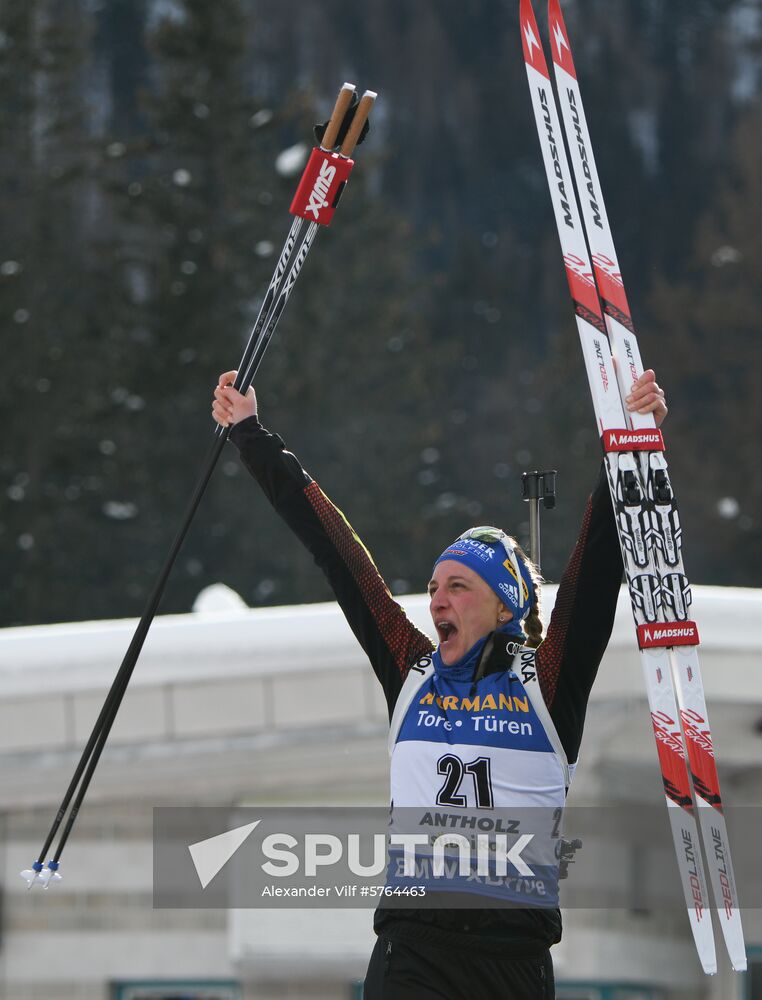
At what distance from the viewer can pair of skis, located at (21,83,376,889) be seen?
340 cm

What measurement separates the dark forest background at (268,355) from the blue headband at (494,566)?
57.1 feet

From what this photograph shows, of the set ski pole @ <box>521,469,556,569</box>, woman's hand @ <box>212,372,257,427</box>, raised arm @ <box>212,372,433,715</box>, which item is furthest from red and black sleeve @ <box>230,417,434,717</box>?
ski pole @ <box>521,469,556,569</box>

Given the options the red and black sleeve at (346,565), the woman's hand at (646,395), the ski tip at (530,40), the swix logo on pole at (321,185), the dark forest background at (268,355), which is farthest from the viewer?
the dark forest background at (268,355)

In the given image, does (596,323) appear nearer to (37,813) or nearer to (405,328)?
(37,813)

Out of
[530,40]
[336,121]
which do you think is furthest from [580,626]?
[530,40]

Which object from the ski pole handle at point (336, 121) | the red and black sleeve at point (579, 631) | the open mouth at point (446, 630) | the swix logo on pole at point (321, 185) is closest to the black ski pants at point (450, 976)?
the red and black sleeve at point (579, 631)

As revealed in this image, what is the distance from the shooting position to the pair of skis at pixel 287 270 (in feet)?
11.2

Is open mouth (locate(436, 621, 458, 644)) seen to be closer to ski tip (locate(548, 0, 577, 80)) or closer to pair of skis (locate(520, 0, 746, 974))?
pair of skis (locate(520, 0, 746, 974))

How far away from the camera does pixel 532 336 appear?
95.3 feet

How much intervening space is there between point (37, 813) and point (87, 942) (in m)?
0.61

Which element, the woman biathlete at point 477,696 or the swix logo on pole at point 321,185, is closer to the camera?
the woman biathlete at point 477,696

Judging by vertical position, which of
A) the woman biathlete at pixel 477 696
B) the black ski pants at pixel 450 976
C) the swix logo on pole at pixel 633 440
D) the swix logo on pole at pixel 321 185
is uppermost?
the swix logo on pole at pixel 321 185

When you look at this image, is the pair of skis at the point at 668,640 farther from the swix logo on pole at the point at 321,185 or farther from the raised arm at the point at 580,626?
the swix logo on pole at the point at 321,185

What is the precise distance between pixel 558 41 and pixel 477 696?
74.1 inches
